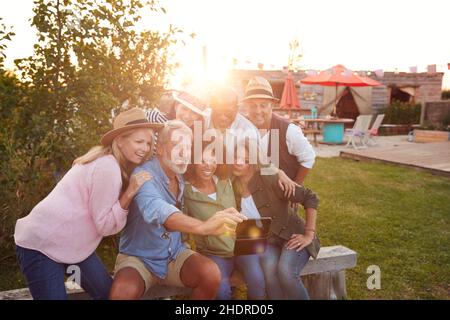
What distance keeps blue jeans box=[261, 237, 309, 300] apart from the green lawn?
4.04 feet

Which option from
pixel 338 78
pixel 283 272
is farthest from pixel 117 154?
pixel 338 78

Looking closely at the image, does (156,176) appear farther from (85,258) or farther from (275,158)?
(275,158)

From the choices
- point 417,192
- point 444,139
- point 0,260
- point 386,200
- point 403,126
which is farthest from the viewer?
point 403,126

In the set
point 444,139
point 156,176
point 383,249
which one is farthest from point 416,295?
point 444,139

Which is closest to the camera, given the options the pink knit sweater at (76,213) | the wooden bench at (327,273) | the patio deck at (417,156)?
the pink knit sweater at (76,213)

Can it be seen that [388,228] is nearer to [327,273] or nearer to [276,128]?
[327,273]

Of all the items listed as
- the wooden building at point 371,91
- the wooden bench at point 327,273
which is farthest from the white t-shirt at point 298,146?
the wooden building at point 371,91

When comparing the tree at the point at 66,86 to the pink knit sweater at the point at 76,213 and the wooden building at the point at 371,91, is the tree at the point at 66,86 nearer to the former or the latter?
the pink knit sweater at the point at 76,213

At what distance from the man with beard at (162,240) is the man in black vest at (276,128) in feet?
3.16

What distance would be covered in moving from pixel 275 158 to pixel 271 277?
105cm

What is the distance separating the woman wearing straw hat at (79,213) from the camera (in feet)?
7.35

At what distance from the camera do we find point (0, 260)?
404 centimetres

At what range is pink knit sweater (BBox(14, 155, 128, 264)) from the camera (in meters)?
2.23
